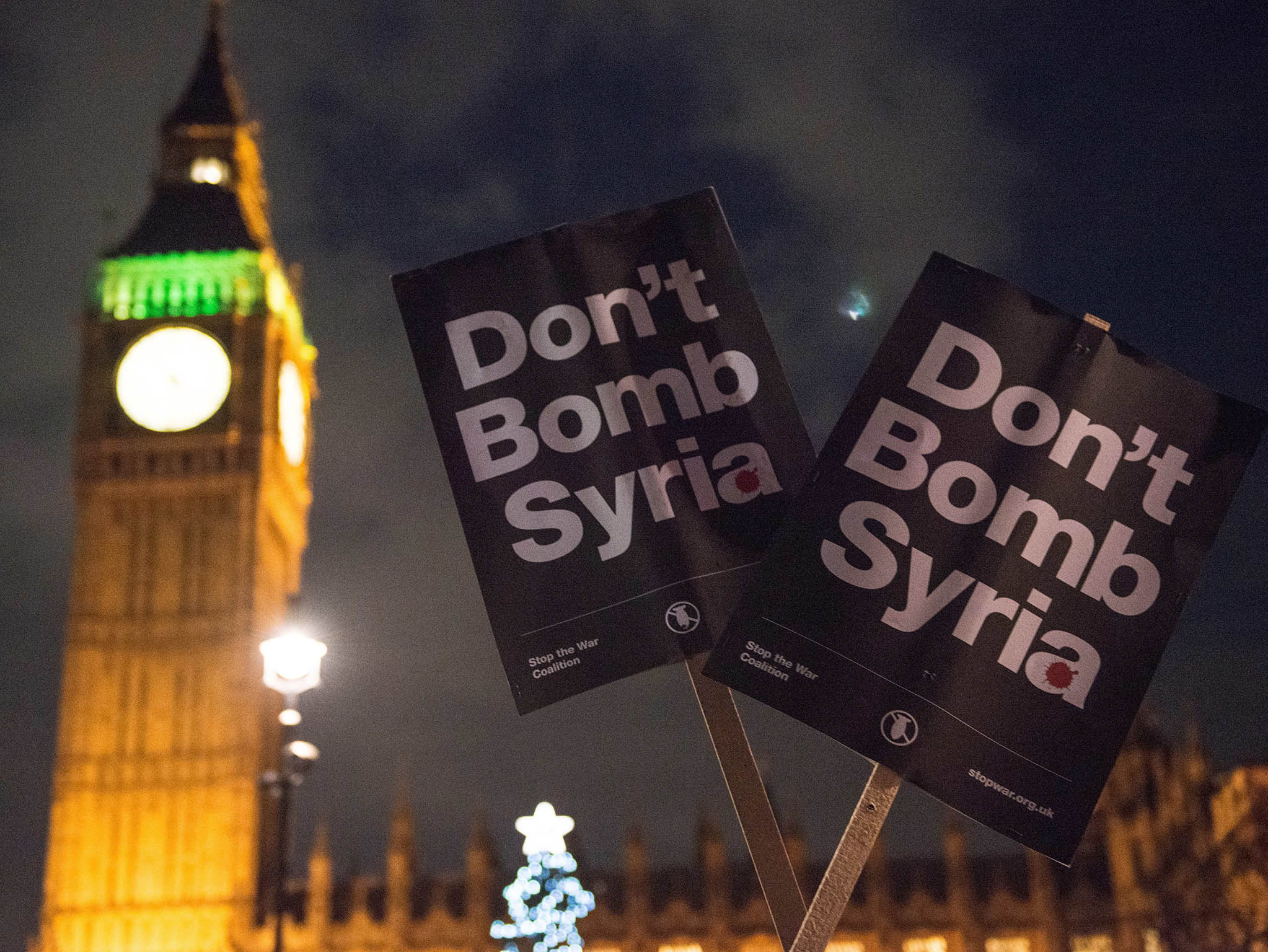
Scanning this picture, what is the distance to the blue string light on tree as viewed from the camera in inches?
854

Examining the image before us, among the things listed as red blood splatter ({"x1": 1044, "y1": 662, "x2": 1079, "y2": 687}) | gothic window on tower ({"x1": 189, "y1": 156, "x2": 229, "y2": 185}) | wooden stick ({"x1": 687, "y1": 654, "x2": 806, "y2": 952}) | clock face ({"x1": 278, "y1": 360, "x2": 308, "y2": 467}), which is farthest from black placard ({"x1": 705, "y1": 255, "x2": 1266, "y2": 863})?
gothic window on tower ({"x1": 189, "y1": 156, "x2": 229, "y2": 185})

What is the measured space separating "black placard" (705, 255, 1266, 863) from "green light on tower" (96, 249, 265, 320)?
144 feet

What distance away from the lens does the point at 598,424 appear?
190 inches

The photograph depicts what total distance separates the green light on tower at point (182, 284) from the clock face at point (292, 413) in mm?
2652

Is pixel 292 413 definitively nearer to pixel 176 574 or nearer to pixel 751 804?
pixel 176 574

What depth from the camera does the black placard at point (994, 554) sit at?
14.4 feet

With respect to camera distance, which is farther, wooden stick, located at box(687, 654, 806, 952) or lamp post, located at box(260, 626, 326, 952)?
lamp post, located at box(260, 626, 326, 952)

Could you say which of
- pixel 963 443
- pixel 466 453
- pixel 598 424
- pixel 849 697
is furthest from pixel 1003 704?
pixel 466 453

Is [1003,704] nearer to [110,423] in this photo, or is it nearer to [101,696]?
[101,696]

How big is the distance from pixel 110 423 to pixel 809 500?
146 ft

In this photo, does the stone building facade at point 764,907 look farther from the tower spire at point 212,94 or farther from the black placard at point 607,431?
the black placard at point 607,431

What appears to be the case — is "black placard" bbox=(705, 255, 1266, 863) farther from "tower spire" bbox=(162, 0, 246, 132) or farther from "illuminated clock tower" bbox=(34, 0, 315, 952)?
"tower spire" bbox=(162, 0, 246, 132)

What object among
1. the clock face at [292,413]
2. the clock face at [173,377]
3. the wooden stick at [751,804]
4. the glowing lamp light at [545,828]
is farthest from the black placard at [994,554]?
the clock face at [292,413]

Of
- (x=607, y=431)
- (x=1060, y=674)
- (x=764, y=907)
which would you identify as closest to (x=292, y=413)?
(x=764, y=907)
